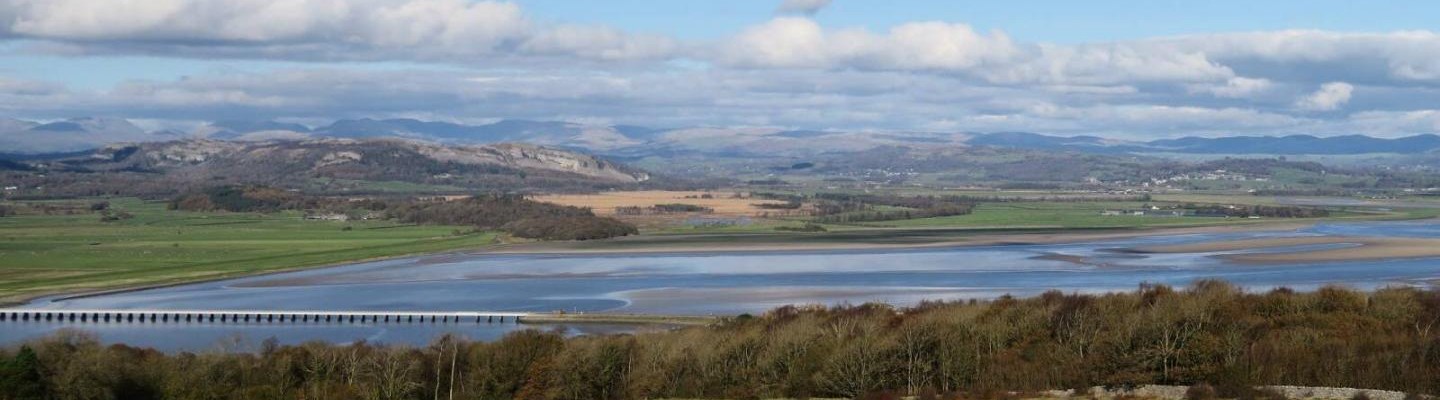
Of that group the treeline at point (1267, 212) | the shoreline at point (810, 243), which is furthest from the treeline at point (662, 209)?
the treeline at point (1267, 212)

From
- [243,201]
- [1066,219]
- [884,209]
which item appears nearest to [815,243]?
[1066,219]

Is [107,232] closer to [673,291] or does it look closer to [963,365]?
[673,291]

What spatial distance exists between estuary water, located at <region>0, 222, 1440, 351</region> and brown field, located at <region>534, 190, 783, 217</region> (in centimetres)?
5153

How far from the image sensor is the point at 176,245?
312 ft

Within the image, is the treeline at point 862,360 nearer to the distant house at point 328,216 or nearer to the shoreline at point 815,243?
the shoreline at point 815,243

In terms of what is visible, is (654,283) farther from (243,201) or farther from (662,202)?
(662,202)

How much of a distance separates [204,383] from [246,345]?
12865mm

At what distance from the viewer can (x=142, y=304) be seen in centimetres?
6488

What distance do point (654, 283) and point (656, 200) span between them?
95.1 meters

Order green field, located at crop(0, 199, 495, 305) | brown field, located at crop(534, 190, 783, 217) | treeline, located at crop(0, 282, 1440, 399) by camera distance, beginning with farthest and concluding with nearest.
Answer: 1. brown field, located at crop(534, 190, 783, 217)
2. green field, located at crop(0, 199, 495, 305)
3. treeline, located at crop(0, 282, 1440, 399)

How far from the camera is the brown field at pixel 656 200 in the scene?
141750 mm

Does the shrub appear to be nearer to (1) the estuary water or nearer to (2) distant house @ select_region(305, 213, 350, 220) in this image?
(1) the estuary water

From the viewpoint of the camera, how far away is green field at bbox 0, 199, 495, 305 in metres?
75.9

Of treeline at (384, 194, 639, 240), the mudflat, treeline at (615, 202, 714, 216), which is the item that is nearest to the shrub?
the mudflat
